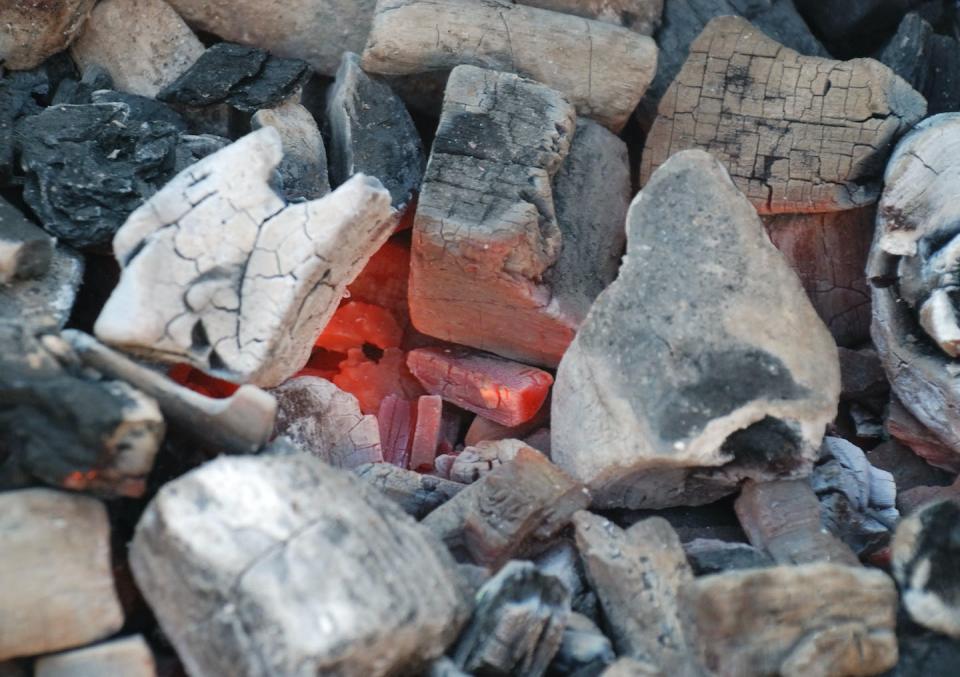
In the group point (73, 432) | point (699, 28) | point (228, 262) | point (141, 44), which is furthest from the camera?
point (699, 28)

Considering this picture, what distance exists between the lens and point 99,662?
6.49ft

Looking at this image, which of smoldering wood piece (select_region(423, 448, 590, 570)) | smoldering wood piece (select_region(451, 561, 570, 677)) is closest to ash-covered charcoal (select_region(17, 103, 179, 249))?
smoldering wood piece (select_region(423, 448, 590, 570))

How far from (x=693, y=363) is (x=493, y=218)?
608 millimetres

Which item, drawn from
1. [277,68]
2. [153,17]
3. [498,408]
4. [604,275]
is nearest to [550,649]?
[498,408]

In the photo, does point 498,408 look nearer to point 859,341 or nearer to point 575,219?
point 575,219

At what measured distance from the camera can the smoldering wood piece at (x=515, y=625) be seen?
210 cm

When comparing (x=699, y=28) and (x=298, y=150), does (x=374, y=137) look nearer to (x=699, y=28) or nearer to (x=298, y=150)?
(x=298, y=150)

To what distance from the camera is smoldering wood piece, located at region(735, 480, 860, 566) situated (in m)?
2.42

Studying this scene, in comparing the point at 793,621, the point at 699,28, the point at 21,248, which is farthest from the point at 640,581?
the point at 699,28

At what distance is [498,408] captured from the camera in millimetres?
2914

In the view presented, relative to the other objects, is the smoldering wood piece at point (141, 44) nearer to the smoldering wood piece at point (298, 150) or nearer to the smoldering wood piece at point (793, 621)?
the smoldering wood piece at point (298, 150)

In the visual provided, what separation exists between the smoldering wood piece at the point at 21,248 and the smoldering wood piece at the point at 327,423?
61 centimetres

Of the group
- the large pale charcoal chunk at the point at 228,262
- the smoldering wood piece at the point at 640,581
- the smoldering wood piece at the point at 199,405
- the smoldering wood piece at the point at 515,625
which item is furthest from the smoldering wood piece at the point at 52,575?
the smoldering wood piece at the point at 640,581

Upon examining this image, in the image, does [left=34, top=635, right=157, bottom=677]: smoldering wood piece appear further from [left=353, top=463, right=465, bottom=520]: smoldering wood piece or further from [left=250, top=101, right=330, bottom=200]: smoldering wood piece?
[left=250, top=101, right=330, bottom=200]: smoldering wood piece
